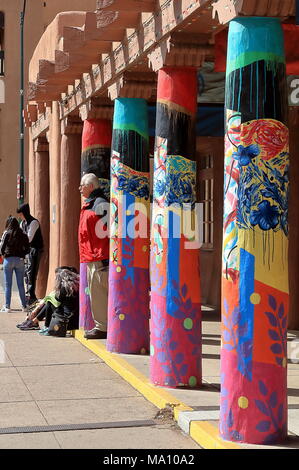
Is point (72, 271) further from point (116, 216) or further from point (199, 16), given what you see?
point (199, 16)

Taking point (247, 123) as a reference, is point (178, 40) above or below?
above

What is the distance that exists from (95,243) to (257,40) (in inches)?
216

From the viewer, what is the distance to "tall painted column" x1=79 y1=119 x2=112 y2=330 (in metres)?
11.7

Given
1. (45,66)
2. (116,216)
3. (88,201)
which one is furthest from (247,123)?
(45,66)

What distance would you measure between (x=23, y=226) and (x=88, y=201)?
5.08 metres

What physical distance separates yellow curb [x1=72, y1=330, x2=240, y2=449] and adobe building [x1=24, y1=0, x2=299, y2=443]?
12cm

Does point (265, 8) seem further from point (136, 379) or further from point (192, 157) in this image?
point (136, 379)

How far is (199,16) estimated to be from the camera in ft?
24.1

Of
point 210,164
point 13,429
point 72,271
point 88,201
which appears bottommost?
point 13,429

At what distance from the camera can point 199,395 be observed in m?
7.73

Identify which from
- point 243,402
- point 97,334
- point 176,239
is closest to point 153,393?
point 176,239

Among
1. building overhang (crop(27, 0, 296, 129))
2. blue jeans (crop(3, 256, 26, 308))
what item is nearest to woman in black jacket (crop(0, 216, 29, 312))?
blue jeans (crop(3, 256, 26, 308))
